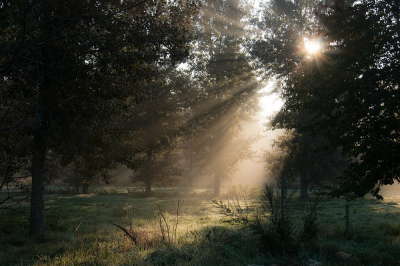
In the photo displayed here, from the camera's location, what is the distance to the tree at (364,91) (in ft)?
28.8

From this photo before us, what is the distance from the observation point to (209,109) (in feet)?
104

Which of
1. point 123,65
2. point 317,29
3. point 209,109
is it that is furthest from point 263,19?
point 123,65

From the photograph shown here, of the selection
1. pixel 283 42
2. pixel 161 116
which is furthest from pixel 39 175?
pixel 161 116

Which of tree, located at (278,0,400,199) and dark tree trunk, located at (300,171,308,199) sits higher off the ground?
tree, located at (278,0,400,199)

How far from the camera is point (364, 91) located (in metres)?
9.13

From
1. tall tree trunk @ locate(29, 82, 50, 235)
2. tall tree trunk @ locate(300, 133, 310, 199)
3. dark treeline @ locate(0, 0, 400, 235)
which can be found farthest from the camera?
tall tree trunk @ locate(300, 133, 310, 199)

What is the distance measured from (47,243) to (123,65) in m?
6.55

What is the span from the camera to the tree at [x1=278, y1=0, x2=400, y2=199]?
8781mm

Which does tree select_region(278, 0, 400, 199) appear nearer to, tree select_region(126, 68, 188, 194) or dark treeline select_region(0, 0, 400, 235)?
dark treeline select_region(0, 0, 400, 235)

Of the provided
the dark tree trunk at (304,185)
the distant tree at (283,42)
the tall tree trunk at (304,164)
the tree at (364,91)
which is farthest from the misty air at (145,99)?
the dark tree trunk at (304,185)

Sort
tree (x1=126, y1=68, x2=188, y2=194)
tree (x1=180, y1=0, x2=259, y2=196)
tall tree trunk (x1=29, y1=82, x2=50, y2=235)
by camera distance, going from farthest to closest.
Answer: tree (x1=126, y1=68, x2=188, y2=194)
tree (x1=180, y1=0, x2=259, y2=196)
tall tree trunk (x1=29, y1=82, x2=50, y2=235)

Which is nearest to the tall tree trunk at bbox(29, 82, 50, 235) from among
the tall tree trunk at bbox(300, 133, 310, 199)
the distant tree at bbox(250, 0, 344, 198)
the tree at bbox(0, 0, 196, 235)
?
the tree at bbox(0, 0, 196, 235)

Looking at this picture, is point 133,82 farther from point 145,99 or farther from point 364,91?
point 364,91

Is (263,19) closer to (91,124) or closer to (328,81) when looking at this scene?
(328,81)
